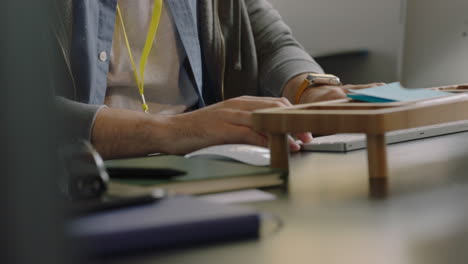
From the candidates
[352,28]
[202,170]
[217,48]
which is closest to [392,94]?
[202,170]

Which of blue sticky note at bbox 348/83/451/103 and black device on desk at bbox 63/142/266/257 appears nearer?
black device on desk at bbox 63/142/266/257

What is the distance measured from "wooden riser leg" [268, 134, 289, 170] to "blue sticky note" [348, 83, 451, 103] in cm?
15

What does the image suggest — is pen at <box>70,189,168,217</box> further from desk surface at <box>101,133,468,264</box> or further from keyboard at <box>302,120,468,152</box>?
keyboard at <box>302,120,468,152</box>

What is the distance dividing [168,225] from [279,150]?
0.35 m

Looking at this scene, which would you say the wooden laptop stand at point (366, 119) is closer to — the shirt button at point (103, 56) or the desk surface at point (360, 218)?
the desk surface at point (360, 218)

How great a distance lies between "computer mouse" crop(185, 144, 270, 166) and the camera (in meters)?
0.76

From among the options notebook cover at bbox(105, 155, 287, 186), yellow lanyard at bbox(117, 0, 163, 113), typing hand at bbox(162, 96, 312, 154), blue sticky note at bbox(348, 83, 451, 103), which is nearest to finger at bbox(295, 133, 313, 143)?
typing hand at bbox(162, 96, 312, 154)

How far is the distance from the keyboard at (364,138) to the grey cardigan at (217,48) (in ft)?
1.61

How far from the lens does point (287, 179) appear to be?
2.23ft

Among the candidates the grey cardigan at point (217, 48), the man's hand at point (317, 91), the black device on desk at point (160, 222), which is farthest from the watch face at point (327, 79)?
the black device on desk at point (160, 222)

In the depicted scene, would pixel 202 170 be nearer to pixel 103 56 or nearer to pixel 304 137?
pixel 304 137

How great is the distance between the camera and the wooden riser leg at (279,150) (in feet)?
2.37

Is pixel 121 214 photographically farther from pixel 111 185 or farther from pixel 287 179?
pixel 287 179

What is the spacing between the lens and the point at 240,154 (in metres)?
0.77
